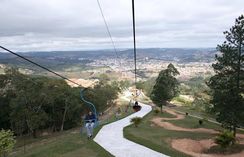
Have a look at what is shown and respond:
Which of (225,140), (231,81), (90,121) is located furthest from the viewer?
(231,81)

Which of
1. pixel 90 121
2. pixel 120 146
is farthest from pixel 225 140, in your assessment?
pixel 90 121

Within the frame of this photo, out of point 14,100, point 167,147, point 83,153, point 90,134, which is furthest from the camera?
point 14,100

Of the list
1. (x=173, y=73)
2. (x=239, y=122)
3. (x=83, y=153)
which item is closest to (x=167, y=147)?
(x=83, y=153)

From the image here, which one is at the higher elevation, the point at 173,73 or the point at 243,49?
the point at 243,49

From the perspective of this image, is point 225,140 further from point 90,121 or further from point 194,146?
point 90,121

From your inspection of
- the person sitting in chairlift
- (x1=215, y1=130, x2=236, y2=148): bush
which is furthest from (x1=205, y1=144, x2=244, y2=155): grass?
the person sitting in chairlift

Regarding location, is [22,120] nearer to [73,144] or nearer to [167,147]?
[73,144]

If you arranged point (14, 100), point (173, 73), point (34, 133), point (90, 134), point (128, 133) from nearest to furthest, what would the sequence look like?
point (90, 134) < point (128, 133) < point (14, 100) < point (34, 133) < point (173, 73)

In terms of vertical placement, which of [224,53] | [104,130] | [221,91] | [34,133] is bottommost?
[34,133]

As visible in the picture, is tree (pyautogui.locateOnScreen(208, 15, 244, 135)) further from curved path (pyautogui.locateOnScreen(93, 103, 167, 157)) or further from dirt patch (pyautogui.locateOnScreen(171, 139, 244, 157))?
curved path (pyautogui.locateOnScreen(93, 103, 167, 157))
